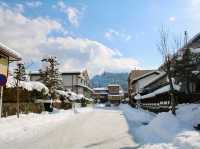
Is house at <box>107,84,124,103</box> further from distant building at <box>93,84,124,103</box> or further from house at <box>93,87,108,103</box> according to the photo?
house at <box>93,87,108,103</box>

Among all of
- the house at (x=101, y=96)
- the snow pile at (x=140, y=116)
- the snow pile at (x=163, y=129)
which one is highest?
the house at (x=101, y=96)

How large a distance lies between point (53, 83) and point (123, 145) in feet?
131

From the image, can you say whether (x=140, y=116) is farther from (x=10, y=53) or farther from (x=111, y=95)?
(x=111, y=95)

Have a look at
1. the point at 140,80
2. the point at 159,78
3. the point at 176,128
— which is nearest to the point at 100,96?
the point at 140,80

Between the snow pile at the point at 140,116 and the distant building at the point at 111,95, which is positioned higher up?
the distant building at the point at 111,95

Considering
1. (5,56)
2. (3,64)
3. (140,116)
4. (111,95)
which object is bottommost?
(140,116)

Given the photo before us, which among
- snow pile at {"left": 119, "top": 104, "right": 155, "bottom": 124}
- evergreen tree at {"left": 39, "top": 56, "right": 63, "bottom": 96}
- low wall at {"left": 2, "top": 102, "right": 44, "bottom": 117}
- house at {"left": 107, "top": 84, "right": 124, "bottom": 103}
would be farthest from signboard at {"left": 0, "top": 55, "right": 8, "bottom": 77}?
house at {"left": 107, "top": 84, "right": 124, "bottom": 103}

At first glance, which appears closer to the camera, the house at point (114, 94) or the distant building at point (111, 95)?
the house at point (114, 94)

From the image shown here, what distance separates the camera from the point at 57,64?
5203 centimetres

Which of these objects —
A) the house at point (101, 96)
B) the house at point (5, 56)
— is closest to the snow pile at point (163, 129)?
the house at point (5, 56)

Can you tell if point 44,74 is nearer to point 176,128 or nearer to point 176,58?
point 176,58

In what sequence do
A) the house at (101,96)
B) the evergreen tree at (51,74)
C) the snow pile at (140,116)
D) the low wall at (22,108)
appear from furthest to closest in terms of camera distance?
the house at (101,96) < the evergreen tree at (51,74) < the snow pile at (140,116) < the low wall at (22,108)

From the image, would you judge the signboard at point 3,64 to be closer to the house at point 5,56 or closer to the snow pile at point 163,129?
the house at point 5,56

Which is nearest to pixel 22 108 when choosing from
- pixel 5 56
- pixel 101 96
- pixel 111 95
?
pixel 5 56
